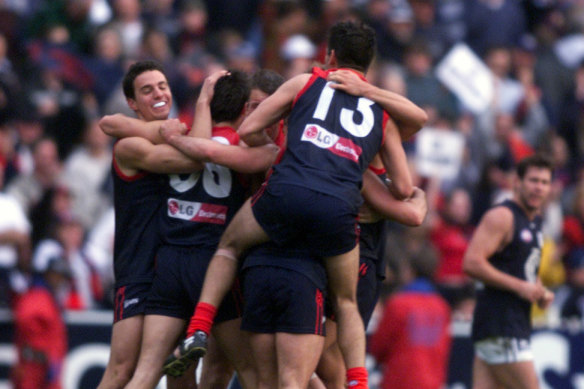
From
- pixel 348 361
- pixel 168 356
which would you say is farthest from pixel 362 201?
pixel 168 356

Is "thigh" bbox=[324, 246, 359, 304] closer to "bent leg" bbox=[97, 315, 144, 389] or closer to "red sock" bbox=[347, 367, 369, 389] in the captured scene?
"red sock" bbox=[347, 367, 369, 389]

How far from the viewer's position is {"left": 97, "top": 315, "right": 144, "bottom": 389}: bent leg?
24.8 ft

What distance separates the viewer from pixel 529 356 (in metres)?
9.73

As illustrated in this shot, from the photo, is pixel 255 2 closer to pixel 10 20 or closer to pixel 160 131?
pixel 10 20

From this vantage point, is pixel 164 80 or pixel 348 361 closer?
pixel 348 361

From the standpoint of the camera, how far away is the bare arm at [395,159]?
7316 mm

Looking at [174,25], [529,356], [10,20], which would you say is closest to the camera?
[529,356]

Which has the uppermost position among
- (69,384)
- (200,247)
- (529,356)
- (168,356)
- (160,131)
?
(160,131)

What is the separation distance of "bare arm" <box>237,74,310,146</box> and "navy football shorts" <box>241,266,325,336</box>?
882 mm

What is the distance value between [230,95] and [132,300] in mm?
1541

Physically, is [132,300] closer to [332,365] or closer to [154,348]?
[154,348]

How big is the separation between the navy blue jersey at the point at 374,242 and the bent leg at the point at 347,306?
51 cm

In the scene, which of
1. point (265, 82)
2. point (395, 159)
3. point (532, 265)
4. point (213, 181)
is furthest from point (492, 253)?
point (213, 181)

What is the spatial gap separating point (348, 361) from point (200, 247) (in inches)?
49.5
